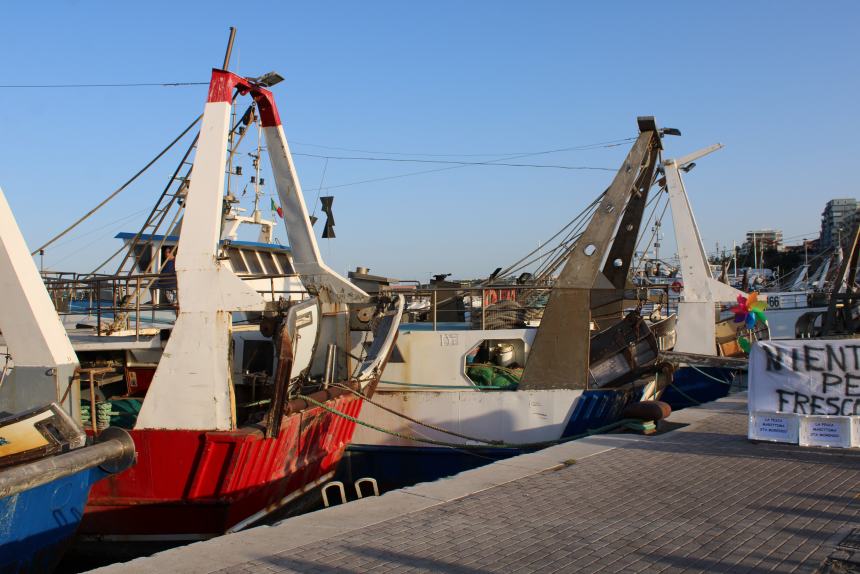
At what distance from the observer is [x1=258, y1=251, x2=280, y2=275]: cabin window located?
16.1 m

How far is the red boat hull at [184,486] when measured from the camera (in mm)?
7848

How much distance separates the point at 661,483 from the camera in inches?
296

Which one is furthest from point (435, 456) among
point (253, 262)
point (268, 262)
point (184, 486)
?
point (268, 262)

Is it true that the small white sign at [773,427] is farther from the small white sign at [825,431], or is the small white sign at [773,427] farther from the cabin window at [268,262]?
the cabin window at [268,262]

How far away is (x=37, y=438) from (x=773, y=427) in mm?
8408

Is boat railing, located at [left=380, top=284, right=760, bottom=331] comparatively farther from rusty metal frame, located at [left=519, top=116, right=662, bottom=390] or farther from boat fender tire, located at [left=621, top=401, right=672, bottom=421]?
boat fender tire, located at [left=621, top=401, right=672, bottom=421]

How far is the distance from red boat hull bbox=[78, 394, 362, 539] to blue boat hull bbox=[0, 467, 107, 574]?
2.61ft

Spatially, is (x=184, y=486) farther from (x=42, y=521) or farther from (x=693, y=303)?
(x=693, y=303)

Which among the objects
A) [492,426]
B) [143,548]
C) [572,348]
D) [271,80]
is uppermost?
[271,80]

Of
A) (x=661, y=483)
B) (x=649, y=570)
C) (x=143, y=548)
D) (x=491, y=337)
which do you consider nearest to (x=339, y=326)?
(x=491, y=337)

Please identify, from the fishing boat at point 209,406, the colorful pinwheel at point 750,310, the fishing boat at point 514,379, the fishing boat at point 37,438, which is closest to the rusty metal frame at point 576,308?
the fishing boat at point 514,379

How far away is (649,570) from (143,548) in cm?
571

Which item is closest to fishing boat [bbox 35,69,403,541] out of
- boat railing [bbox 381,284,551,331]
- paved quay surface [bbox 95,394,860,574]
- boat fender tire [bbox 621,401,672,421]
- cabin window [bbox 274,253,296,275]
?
paved quay surface [bbox 95,394,860,574]

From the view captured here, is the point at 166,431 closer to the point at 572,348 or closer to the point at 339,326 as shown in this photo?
the point at 339,326
